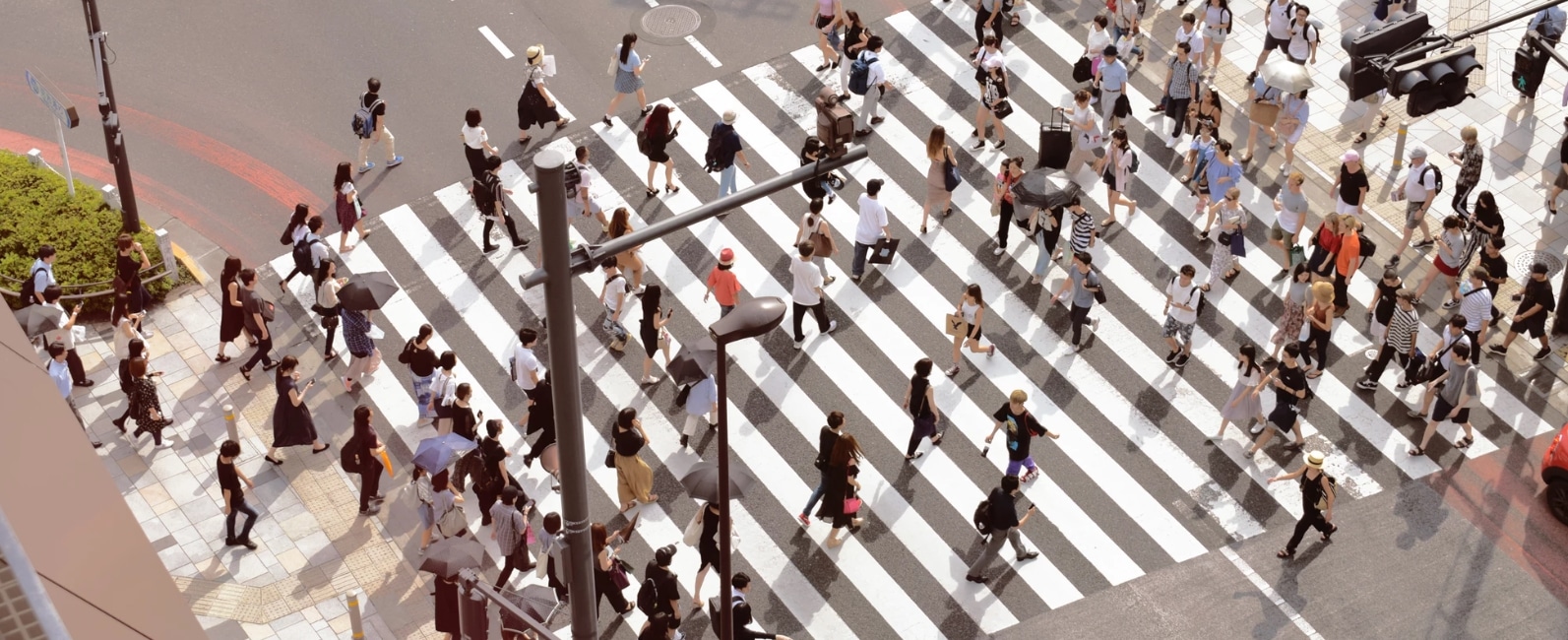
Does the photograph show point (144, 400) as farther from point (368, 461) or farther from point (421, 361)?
point (421, 361)

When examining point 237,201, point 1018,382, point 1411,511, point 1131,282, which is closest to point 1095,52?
point 1131,282

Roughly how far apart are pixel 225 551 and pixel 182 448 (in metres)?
1.75

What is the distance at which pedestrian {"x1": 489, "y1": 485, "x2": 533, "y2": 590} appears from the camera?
1755cm

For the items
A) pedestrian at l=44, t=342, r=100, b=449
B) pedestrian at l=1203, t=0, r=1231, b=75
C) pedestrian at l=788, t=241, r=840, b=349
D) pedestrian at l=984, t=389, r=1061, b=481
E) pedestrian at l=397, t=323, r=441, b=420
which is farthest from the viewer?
pedestrian at l=1203, t=0, r=1231, b=75

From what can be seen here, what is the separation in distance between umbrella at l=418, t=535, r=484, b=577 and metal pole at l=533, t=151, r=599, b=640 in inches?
188

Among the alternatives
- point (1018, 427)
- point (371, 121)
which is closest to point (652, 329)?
point (1018, 427)

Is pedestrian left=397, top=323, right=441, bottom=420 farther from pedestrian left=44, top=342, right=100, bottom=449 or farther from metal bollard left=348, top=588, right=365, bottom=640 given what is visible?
metal bollard left=348, top=588, right=365, bottom=640

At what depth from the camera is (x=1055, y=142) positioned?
2283cm

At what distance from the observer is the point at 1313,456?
57.5 feet

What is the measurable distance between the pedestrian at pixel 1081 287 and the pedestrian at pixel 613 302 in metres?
5.09

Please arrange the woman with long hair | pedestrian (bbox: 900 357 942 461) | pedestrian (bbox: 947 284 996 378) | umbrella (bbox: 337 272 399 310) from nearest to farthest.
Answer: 1. pedestrian (bbox: 900 357 942 461)
2. umbrella (bbox: 337 272 399 310)
3. the woman with long hair
4. pedestrian (bbox: 947 284 996 378)

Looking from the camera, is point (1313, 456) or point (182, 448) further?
point (182, 448)

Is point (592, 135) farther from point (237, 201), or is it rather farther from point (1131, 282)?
point (1131, 282)

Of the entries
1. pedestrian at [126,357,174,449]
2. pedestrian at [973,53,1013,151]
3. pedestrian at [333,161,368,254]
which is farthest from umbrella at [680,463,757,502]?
pedestrian at [973,53,1013,151]
